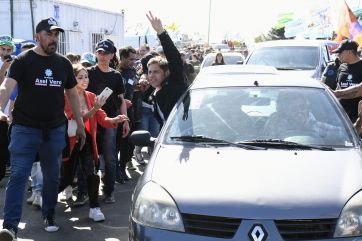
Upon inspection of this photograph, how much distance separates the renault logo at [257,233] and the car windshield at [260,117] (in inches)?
39.7

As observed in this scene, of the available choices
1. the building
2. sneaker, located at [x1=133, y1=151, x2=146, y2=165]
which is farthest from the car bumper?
the building

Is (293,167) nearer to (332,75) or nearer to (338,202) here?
(338,202)

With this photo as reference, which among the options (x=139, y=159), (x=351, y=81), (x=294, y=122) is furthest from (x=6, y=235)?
(x=351, y=81)

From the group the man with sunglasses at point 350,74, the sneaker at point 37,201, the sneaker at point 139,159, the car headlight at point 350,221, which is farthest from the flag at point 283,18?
the car headlight at point 350,221

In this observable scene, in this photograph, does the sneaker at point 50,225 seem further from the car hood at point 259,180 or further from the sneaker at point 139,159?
the sneaker at point 139,159

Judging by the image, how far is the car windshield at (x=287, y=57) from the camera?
36.4 feet

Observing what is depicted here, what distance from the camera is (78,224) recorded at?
5.21m

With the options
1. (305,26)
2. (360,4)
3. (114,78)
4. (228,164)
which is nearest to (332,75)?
(114,78)

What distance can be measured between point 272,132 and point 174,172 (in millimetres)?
971

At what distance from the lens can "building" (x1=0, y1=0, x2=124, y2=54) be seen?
14.5m

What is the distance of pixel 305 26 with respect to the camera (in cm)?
2467

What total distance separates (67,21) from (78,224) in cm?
1192

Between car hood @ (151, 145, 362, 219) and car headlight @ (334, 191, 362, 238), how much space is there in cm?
5

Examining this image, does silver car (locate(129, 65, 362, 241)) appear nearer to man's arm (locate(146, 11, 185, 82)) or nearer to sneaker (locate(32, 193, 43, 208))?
man's arm (locate(146, 11, 185, 82))
